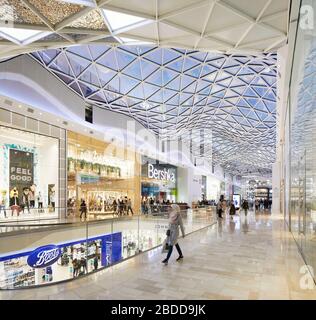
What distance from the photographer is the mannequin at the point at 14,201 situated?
18125 millimetres

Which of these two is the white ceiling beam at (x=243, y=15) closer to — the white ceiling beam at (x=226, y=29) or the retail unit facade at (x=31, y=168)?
the white ceiling beam at (x=226, y=29)

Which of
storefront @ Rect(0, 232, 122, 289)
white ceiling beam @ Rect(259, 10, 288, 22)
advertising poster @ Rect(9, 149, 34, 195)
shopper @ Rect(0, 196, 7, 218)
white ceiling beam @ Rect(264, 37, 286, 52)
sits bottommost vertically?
storefront @ Rect(0, 232, 122, 289)

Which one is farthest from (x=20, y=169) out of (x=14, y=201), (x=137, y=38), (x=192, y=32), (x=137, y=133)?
(x=137, y=133)

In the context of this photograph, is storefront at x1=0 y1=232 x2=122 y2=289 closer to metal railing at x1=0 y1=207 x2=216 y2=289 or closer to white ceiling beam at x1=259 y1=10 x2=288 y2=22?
metal railing at x1=0 y1=207 x2=216 y2=289

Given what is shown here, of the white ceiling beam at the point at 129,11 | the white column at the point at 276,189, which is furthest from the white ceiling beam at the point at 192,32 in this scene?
the white column at the point at 276,189

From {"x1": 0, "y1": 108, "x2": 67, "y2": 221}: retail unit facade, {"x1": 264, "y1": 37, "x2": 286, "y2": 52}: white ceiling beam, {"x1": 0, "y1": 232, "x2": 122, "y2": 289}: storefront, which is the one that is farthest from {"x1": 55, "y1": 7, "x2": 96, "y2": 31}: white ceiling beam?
{"x1": 0, "y1": 108, "x2": 67, "y2": 221}: retail unit facade

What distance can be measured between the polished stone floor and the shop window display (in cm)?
1286

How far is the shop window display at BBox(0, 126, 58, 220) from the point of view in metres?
18.0

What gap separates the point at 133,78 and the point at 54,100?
28.9 ft

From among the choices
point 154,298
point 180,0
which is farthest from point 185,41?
point 154,298

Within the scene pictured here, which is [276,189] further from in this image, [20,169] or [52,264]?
[52,264]

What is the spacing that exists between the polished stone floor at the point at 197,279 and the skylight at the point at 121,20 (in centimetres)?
896

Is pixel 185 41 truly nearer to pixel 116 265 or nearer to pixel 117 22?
pixel 117 22

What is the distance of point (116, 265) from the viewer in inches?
309
